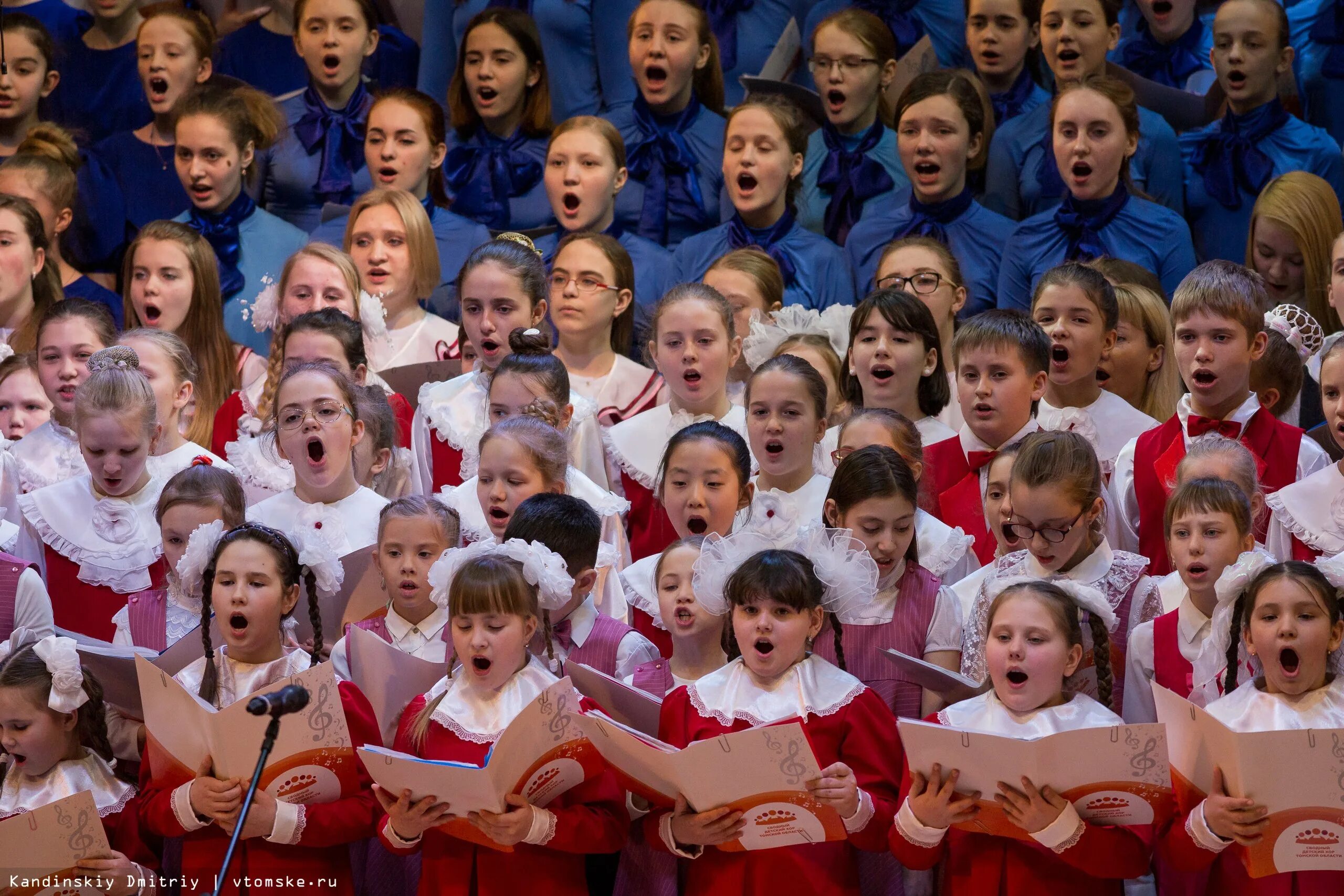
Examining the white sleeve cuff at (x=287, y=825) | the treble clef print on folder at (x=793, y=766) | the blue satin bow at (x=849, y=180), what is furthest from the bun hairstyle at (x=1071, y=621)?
the blue satin bow at (x=849, y=180)

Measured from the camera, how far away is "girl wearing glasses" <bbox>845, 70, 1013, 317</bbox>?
5629mm

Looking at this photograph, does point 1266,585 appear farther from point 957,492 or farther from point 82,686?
point 82,686

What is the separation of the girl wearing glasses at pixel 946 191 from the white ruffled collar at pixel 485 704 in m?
2.64

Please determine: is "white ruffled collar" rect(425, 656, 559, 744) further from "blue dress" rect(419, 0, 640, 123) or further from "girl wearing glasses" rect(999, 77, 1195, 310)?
"blue dress" rect(419, 0, 640, 123)

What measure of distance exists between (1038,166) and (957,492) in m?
1.89

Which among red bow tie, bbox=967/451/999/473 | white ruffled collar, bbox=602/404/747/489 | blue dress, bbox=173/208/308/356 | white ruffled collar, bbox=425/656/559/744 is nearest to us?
white ruffled collar, bbox=425/656/559/744

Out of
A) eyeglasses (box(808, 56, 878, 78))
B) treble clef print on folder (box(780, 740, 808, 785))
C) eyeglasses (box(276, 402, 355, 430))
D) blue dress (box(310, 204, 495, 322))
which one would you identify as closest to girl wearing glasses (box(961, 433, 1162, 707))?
treble clef print on folder (box(780, 740, 808, 785))

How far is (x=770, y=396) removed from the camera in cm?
433

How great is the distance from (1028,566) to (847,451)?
61 cm

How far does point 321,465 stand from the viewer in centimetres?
437

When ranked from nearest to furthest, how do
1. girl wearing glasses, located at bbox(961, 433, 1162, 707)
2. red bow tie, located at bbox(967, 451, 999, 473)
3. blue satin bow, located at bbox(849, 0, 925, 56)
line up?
girl wearing glasses, located at bbox(961, 433, 1162, 707), red bow tie, located at bbox(967, 451, 999, 473), blue satin bow, located at bbox(849, 0, 925, 56)

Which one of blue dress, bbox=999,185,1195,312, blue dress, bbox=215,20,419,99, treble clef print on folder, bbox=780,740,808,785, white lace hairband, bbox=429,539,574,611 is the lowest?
treble clef print on folder, bbox=780,740,808,785

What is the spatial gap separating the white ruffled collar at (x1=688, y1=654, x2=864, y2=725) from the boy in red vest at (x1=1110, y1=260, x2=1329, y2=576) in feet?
3.94

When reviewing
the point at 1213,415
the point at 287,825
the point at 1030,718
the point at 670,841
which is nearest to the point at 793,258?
the point at 1213,415
